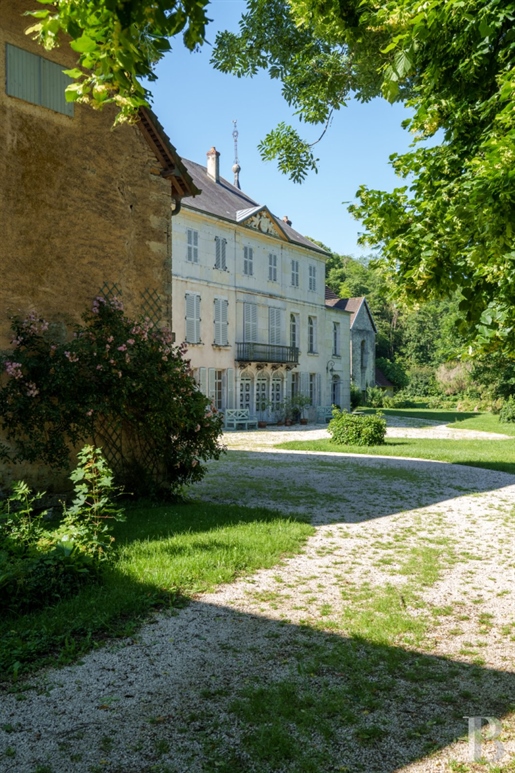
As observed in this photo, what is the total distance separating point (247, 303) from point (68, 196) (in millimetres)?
19781

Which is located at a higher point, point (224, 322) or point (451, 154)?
point (224, 322)

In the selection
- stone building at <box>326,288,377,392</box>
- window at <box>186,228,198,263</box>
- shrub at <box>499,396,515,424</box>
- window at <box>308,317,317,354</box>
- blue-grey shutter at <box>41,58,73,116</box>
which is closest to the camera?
blue-grey shutter at <box>41,58,73,116</box>

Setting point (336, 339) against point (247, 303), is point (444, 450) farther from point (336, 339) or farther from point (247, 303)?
point (336, 339)

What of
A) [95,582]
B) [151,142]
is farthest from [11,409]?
[151,142]

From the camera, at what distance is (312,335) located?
106ft

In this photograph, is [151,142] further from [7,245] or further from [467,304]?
[467,304]

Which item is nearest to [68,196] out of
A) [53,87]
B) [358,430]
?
[53,87]

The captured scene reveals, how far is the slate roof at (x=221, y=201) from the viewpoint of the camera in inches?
988

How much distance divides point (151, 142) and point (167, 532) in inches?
222

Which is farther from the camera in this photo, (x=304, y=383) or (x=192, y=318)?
(x=304, y=383)

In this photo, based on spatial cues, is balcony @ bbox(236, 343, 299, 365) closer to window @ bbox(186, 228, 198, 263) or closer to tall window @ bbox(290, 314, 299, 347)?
tall window @ bbox(290, 314, 299, 347)

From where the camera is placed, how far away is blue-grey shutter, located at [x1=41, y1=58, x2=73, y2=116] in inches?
299

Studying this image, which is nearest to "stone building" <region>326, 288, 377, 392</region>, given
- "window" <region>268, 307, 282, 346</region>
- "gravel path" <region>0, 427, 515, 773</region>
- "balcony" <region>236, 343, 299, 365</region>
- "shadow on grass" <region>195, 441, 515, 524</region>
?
"balcony" <region>236, 343, 299, 365</region>

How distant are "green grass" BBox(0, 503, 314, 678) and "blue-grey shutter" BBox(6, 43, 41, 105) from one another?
5.18 meters
